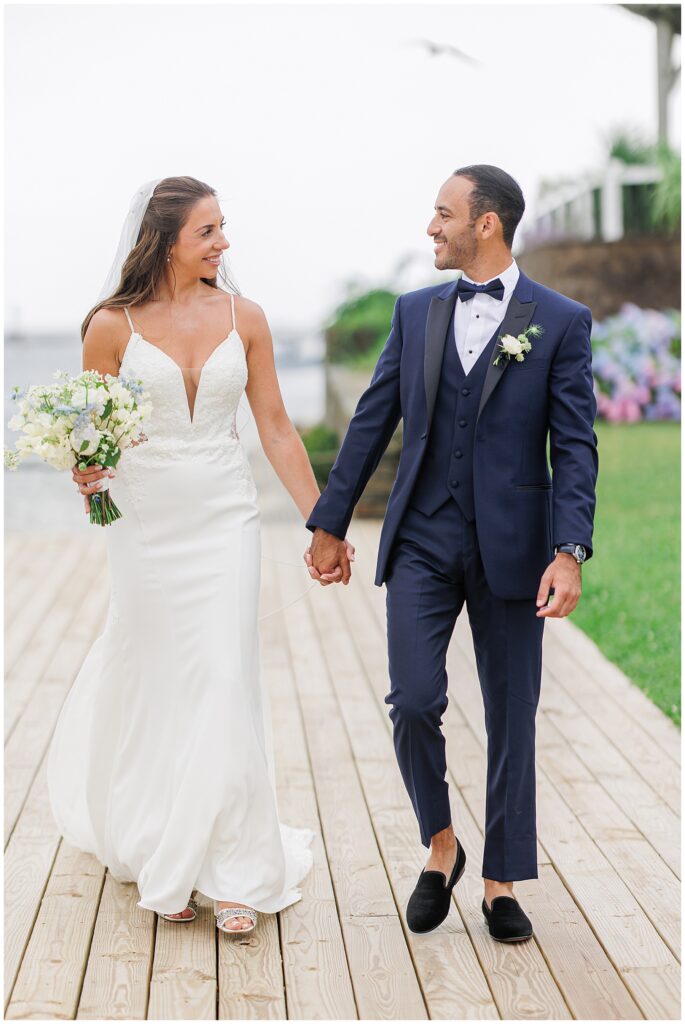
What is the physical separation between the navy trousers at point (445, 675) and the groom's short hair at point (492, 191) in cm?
75

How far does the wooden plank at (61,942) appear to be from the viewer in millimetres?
2955

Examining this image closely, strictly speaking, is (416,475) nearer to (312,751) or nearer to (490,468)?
(490,468)

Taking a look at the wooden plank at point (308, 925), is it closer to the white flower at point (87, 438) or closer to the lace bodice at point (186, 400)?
the lace bodice at point (186, 400)

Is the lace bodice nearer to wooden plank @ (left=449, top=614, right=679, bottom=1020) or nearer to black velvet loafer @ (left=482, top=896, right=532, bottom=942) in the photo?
black velvet loafer @ (left=482, top=896, right=532, bottom=942)

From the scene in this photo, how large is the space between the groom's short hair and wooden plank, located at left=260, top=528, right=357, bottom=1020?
186cm

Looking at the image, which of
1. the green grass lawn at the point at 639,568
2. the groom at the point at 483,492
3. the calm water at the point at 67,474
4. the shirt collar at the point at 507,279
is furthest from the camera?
the calm water at the point at 67,474

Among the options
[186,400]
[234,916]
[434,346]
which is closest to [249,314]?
[186,400]

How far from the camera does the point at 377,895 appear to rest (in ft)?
11.8

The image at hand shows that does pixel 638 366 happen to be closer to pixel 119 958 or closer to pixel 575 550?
pixel 575 550

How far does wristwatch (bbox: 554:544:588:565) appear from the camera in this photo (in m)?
3.08

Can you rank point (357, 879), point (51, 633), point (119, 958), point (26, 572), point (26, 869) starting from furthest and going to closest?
point (26, 572) → point (51, 633) → point (26, 869) → point (357, 879) → point (119, 958)

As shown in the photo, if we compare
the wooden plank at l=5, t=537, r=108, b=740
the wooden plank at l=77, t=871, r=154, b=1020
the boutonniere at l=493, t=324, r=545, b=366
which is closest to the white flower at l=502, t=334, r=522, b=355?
the boutonniere at l=493, t=324, r=545, b=366

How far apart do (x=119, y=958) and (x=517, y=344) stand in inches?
70.9

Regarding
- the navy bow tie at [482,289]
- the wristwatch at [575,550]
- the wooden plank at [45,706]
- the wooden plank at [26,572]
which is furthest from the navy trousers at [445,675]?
the wooden plank at [26,572]
